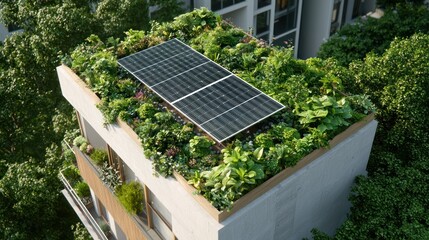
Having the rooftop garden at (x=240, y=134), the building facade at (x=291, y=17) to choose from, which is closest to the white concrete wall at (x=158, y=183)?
the rooftop garden at (x=240, y=134)

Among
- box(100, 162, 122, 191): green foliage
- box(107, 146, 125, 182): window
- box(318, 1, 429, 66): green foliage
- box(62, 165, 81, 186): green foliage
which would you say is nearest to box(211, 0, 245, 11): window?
box(318, 1, 429, 66): green foliage

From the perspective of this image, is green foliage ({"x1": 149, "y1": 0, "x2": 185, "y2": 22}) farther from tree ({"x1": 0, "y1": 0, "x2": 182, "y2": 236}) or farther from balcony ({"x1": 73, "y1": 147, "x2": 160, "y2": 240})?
balcony ({"x1": 73, "y1": 147, "x2": 160, "y2": 240})

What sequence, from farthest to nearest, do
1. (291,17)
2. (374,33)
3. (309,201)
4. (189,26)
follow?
(291,17)
(374,33)
(189,26)
(309,201)

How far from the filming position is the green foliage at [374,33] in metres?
26.6

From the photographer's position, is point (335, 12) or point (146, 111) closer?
point (146, 111)

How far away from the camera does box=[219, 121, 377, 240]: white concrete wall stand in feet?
37.4

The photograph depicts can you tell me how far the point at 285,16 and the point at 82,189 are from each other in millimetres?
25089

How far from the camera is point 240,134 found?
42.6 ft

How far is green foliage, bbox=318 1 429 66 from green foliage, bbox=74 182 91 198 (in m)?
16.0

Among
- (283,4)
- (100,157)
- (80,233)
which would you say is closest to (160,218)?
(100,157)

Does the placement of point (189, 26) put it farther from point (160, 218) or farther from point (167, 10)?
point (167, 10)

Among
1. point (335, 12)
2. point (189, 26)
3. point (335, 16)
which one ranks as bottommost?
point (335, 16)

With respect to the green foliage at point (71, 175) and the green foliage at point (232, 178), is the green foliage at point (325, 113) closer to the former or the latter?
the green foliage at point (232, 178)

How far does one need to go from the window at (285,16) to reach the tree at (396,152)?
19338 mm
